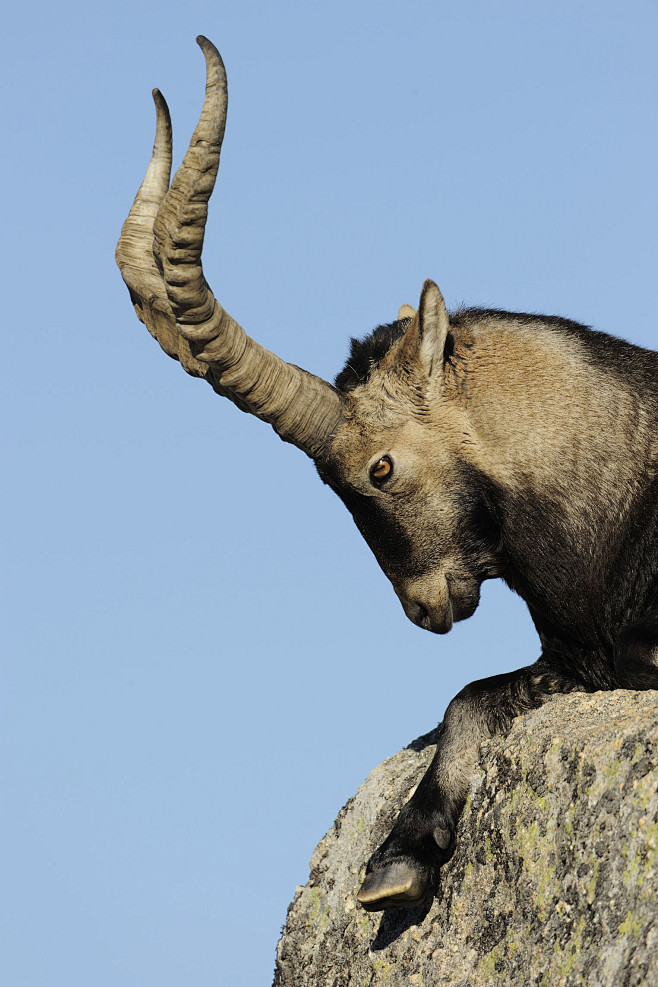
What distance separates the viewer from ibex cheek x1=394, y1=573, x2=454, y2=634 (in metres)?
6.78

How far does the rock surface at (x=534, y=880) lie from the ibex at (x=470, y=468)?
307 mm

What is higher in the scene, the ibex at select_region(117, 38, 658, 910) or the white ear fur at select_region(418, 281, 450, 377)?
the white ear fur at select_region(418, 281, 450, 377)

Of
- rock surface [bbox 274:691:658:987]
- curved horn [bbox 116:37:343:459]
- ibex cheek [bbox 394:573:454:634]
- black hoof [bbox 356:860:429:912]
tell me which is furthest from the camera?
ibex cheek [bbox 394:573:454:634]

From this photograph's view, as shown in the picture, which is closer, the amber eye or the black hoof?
the black hoof

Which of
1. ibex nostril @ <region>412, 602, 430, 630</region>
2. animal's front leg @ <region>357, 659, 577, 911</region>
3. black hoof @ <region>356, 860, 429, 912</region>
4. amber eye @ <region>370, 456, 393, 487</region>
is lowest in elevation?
black hoof @ <region>356, 860, 429, 912</region>

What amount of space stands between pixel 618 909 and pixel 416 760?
10.7ft

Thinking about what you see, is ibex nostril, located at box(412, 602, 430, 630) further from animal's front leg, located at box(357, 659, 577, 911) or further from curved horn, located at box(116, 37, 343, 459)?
curved horn, located at box(116, 37, 343, 459)

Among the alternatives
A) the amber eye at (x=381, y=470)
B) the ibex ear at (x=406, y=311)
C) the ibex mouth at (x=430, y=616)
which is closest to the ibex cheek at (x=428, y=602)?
the ibex mouth at (x=430, y=616)

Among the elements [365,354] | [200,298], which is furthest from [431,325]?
[200,298]

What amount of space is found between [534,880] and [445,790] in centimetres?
115

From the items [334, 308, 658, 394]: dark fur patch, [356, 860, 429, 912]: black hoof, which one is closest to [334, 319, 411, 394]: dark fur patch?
[334, 308, 658, 394]: dark fur patch

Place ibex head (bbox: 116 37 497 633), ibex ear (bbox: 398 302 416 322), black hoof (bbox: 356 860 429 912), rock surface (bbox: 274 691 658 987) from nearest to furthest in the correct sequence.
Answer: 1. rock surface (bbox: 274 691 658 987)
2. black hoof (bbox: 356 860 429 912)
3. ibex head (bbox: 116 37 497 633)
4. ibex ear (bbox: 398 302 416 322)

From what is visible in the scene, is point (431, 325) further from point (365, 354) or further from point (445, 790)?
point (445, 790)

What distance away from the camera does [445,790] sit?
6.36 meters
